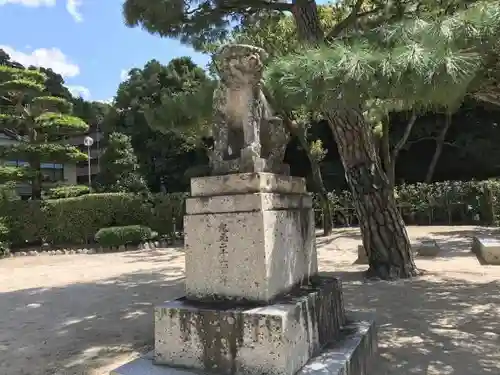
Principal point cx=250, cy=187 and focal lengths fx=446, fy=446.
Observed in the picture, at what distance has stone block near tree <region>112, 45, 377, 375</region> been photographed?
2461mm

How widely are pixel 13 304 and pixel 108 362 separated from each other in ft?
10.7

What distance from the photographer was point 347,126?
20.7 ft

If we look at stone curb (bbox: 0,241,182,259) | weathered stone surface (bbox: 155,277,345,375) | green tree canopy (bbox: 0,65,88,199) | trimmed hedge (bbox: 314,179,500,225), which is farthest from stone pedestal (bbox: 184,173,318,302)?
trimmed hedge (bbox: 314,179,500,225)

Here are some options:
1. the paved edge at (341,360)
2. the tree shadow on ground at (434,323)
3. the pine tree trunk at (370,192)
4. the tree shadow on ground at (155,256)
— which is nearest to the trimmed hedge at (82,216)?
the tree shadow on ground at (155,256)

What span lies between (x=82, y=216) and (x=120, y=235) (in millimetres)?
1978

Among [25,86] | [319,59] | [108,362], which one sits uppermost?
[25,86]

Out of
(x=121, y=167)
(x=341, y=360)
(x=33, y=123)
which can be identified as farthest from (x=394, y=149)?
(x=33, y=123)

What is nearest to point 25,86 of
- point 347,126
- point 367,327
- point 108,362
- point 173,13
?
point 173,13

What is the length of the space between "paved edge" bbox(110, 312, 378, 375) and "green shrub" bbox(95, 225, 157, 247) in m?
11.1

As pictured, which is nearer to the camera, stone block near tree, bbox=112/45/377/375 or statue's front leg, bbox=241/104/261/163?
stone block near tree, bbox=112/45/377/375

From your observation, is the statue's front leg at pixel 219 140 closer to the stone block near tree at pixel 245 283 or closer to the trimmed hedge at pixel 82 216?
the stone block near tree at pixel 245 283

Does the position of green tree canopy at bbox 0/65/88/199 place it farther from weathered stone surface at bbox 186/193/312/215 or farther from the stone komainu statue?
weathered stone surface at bbox 186/193/312/215

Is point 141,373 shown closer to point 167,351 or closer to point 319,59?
point 167,351

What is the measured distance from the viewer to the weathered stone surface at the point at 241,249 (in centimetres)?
260
